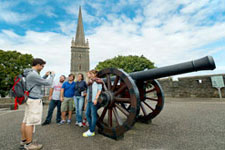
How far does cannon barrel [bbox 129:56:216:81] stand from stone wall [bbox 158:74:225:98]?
39.3ft

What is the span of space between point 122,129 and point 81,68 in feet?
158

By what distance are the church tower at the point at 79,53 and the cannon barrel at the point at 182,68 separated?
153ft

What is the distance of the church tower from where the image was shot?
47906mm

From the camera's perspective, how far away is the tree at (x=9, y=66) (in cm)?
1736

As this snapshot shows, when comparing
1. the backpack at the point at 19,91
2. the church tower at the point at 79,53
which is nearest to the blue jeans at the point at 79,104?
the backpack at the point at 19,91

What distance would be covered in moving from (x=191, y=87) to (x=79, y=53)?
145ft

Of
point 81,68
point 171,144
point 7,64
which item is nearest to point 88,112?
point 171,144

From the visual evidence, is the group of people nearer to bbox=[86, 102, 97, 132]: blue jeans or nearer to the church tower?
bbox=[86, 102, 97, 132]: blue jeans

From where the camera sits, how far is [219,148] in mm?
2100

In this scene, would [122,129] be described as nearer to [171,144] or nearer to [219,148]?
[171,144]

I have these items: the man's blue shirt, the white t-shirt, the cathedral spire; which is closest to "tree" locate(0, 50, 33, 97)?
the white t-shirt

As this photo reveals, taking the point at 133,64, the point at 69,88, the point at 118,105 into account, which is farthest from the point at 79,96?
the point at 133,64

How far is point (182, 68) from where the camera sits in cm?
246

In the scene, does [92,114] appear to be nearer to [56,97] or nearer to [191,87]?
[56,97]
